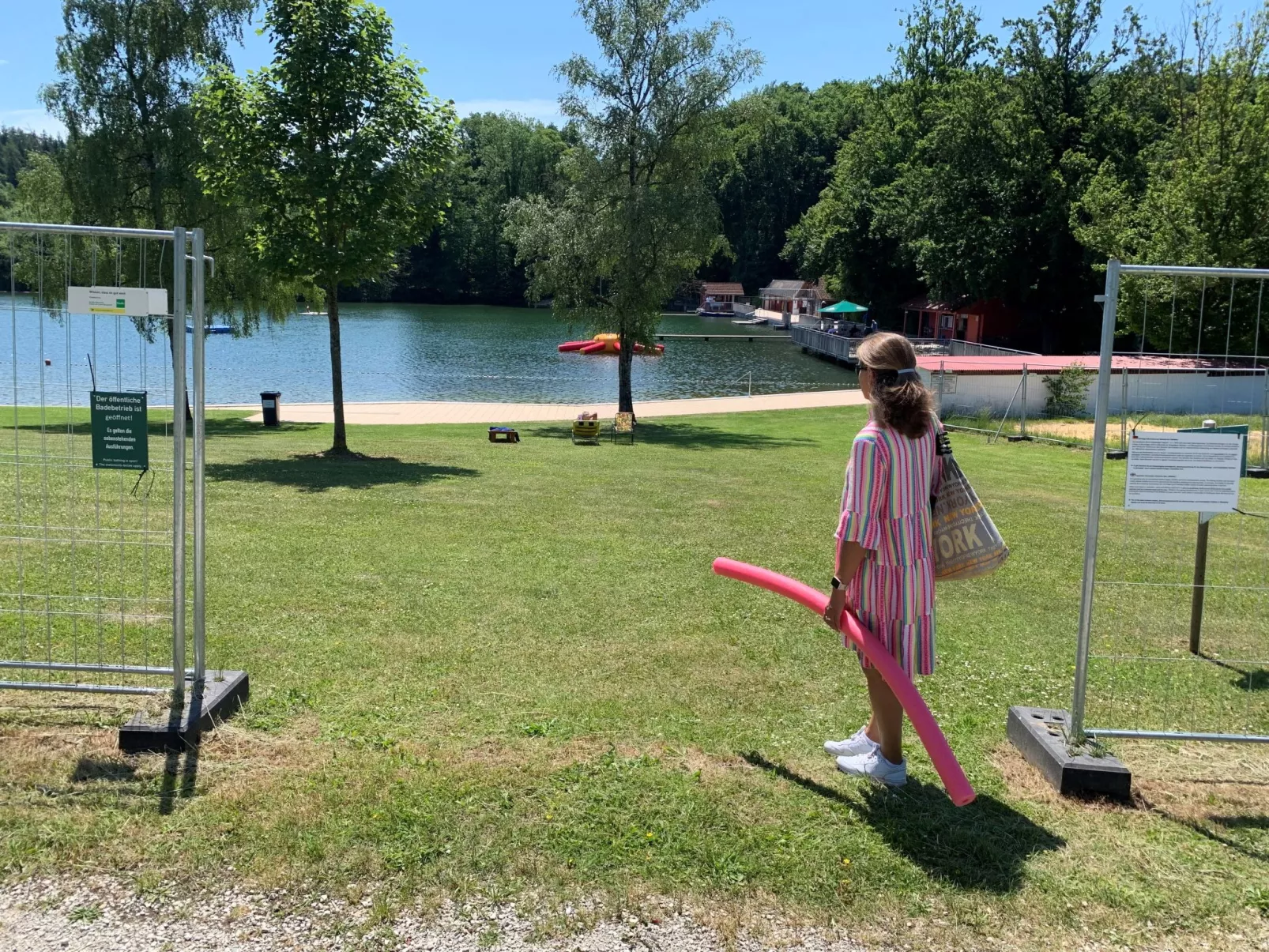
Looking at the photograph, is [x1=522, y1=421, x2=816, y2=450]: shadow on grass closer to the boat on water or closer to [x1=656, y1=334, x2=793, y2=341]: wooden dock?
the boat on water

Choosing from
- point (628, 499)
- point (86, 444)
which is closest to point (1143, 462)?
point (628, 499)

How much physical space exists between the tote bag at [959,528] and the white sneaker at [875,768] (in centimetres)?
89

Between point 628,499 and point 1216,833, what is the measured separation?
870 cm

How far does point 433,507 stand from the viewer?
11508 millimetres

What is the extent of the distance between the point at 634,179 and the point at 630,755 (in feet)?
80.3

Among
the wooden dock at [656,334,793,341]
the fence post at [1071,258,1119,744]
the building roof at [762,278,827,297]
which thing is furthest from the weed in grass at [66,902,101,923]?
the building roof at [762,278,827,297]

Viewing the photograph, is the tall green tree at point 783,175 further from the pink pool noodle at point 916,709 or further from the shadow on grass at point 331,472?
the pink pool noodle at point 916,709

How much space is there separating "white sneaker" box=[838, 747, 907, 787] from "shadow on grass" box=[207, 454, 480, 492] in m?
9.58

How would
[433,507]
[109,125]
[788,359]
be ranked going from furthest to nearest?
1. [788,359]
2. [109,125]
3. [433,507]

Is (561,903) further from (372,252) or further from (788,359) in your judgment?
(788,359)

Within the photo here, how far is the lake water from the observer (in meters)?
30.1

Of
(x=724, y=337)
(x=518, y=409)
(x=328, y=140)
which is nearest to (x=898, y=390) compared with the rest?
Answer: (x=328, y=140)

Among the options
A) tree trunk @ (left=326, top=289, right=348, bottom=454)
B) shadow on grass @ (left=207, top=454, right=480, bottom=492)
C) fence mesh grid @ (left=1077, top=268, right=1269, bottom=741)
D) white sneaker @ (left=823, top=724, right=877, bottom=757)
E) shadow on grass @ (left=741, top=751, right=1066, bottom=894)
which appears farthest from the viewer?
tree trunk @ (left=326, top=289, right=348, bottom=454)

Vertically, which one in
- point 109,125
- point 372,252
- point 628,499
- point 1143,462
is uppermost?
point 109,125
